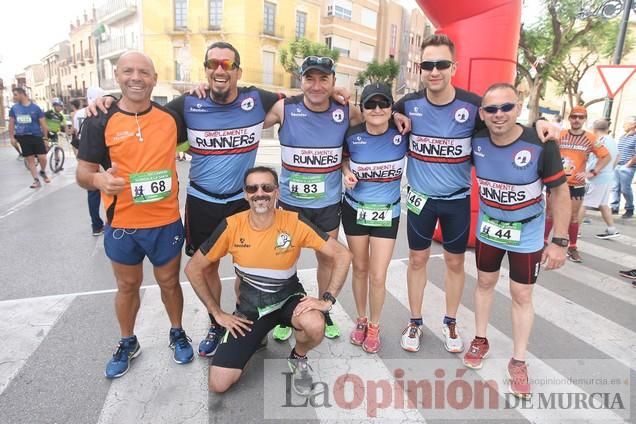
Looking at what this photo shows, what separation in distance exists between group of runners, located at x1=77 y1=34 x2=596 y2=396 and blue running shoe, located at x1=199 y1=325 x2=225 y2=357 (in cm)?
1

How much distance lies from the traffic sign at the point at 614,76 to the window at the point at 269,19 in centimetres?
3216

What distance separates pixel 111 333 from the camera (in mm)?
3359

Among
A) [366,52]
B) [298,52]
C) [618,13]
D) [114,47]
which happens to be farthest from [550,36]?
[114,47]

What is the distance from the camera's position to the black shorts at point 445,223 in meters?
3.14

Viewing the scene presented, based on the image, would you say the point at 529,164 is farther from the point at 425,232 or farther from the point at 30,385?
the point at 30,385

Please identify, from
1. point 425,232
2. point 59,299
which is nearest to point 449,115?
point 425,232

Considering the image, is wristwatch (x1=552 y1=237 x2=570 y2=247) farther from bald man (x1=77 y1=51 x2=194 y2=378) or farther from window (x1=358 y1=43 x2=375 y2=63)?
window (x1=358 y1=43 x2=375 y2=63)

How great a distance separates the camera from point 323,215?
10.8 ft

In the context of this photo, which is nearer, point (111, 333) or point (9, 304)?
point (111, 333)

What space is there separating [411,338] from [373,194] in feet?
4.12

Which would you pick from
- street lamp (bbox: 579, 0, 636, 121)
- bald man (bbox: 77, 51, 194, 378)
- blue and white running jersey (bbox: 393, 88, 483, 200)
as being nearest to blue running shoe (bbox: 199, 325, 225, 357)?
bald man (bbox: 77, 51, 194, 378)

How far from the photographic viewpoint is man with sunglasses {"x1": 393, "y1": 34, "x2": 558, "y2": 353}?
300cm

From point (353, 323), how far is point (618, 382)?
2.06 m

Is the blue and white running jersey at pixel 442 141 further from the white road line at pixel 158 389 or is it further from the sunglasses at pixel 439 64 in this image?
the white road line at pixel 158 389
